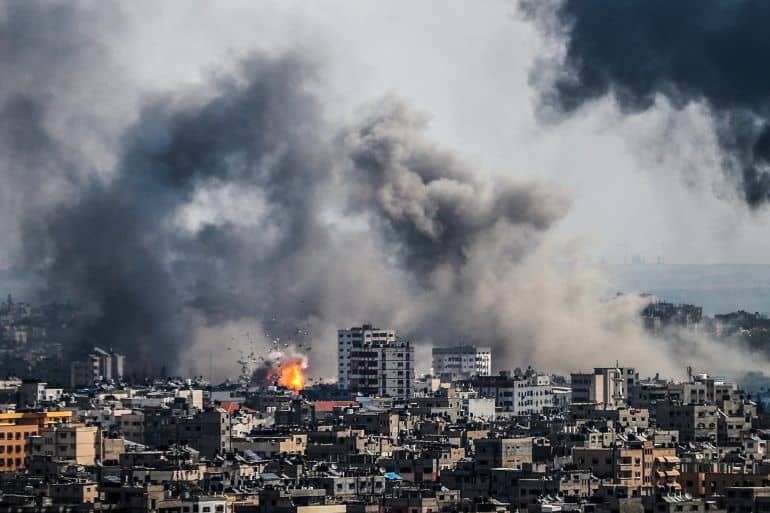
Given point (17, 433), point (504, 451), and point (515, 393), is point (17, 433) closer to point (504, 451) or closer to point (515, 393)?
point (504, 451)

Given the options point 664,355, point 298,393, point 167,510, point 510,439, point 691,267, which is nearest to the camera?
point 167,510

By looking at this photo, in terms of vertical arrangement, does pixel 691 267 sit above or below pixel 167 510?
above

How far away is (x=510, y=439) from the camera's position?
259 ft

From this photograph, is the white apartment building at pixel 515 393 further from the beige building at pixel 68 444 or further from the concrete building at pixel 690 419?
the beige building at pixel 68 444

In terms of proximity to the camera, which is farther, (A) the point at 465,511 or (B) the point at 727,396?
(B) the point at 727,396

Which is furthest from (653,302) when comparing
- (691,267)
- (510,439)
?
(510,439)

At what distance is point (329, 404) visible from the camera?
103 meters

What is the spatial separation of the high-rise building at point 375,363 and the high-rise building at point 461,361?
5677 millimetres

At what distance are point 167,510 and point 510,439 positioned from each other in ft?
65.5

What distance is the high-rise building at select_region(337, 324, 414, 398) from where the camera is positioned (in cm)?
11462

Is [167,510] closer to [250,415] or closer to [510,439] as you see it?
[510,439]

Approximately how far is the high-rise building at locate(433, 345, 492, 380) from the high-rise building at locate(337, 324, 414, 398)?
18.6 feet

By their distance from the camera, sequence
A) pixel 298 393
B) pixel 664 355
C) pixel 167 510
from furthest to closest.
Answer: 1. pixel 664 355
2. pixel 298 393
3. pixel 167 510

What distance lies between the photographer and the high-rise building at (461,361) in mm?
126125
